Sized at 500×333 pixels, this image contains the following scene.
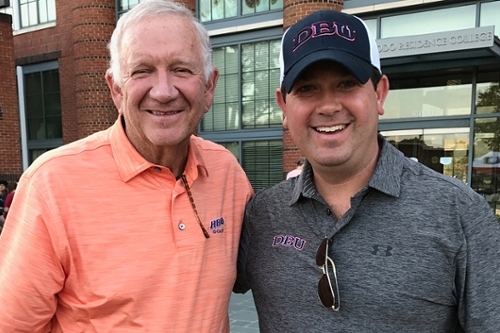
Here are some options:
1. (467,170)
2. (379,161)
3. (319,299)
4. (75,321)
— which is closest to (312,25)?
(379,161)

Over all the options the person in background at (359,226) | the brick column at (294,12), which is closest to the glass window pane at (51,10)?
the brick column at (294,12)

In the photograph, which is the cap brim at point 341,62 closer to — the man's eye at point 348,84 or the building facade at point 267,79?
the man's eye at point 348,84

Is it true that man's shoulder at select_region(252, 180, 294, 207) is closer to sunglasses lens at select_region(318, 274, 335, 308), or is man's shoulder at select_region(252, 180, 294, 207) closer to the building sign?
sunglasses lens at select_region(318, 274, 335, 308)

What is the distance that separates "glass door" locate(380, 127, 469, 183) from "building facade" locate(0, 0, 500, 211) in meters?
0.02

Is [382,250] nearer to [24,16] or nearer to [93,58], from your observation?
[93,58]

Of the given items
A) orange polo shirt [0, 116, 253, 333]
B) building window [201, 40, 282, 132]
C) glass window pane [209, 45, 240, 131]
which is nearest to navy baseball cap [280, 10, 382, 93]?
orange polo shirt [0, 116, 253, 333]

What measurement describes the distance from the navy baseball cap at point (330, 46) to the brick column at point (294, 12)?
263 inches

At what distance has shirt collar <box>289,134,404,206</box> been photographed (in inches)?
56.5

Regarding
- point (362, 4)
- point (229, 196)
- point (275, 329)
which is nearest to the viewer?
point (275, 329)

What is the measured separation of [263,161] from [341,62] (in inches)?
336

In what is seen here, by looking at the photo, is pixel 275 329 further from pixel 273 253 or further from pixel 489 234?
pixel 489 234

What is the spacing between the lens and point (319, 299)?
1.47 meters

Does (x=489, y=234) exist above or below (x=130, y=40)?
below

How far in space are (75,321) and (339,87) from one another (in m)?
1.29
